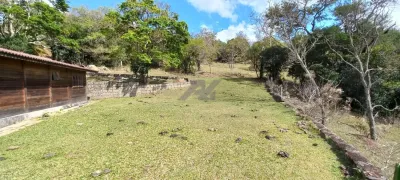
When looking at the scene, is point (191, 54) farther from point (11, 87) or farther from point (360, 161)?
point (360, 161)

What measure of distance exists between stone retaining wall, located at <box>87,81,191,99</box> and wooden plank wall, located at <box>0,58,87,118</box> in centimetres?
227

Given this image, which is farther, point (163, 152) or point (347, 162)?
point (163, 152)

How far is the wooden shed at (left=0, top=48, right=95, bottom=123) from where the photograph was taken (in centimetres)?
598

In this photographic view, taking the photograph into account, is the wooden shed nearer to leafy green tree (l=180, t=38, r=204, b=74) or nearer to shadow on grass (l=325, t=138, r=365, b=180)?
shadow on grass (l=325, t=138, r=365, b=180)

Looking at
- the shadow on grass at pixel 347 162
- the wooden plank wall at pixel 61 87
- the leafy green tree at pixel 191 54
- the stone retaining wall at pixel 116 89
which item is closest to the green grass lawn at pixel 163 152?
the shadow on grass at pixel 347 162

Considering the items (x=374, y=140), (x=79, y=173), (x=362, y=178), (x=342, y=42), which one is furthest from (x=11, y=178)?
(x=342, y=42)

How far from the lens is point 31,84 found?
23.3 ft

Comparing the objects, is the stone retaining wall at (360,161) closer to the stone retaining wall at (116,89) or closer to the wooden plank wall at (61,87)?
the wooden plank wall at (61,87)

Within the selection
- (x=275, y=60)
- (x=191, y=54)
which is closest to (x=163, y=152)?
(x=275, y=60)

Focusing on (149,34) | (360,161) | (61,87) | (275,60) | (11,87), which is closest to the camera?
(360,161)

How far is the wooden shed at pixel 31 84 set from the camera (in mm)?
5977

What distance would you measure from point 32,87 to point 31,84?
114mm

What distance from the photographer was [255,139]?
181 inches

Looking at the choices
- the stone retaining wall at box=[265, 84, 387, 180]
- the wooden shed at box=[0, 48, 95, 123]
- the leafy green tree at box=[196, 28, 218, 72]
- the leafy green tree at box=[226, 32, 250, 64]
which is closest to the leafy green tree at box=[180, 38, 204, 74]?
the leafy green tree at box=[196, 28, 218, 72]
